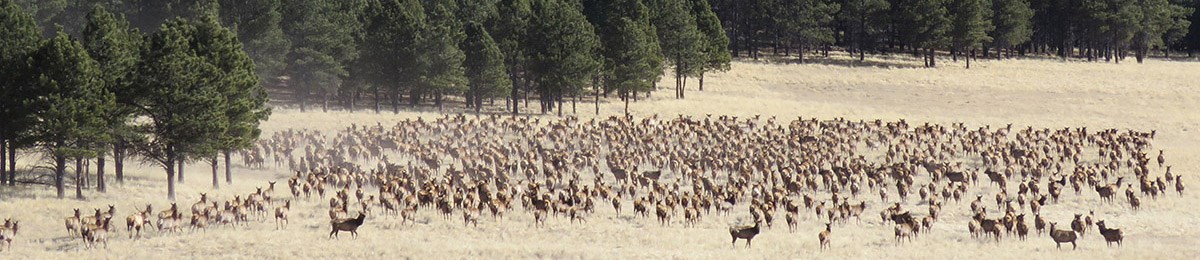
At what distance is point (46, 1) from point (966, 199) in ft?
233

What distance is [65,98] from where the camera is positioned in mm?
41406

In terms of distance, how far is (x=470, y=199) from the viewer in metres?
40.6

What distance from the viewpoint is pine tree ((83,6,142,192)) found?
1746 inches

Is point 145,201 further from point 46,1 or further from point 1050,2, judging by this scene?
point 1050,2

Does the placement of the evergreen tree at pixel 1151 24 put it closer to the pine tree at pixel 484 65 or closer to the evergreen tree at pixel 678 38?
the evergreen tree at pixel 678 38

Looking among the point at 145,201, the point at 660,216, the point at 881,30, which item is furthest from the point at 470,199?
the point at 881,30

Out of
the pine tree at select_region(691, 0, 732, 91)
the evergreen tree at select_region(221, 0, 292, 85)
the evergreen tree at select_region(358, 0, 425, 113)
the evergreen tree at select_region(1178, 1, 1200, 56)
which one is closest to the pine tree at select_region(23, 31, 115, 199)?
the evergreen tree at select_region(221, 0, 292, 85)

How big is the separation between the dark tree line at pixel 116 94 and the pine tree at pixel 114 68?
37 mm

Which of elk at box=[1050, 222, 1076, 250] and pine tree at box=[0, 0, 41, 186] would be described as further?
pine tree at box=[0, 0, 41, 186]

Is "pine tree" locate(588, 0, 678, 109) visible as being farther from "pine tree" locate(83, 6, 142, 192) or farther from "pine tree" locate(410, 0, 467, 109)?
"pine tree" locate(83, 6, 142, 192)

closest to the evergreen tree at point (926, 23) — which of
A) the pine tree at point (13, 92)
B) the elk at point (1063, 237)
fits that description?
the elk at point (1063, 237)

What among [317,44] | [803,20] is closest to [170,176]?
[317,44]

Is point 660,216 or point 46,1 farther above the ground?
point 46,1

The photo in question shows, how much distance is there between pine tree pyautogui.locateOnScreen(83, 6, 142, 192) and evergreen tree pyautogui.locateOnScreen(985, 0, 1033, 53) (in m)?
92.2
